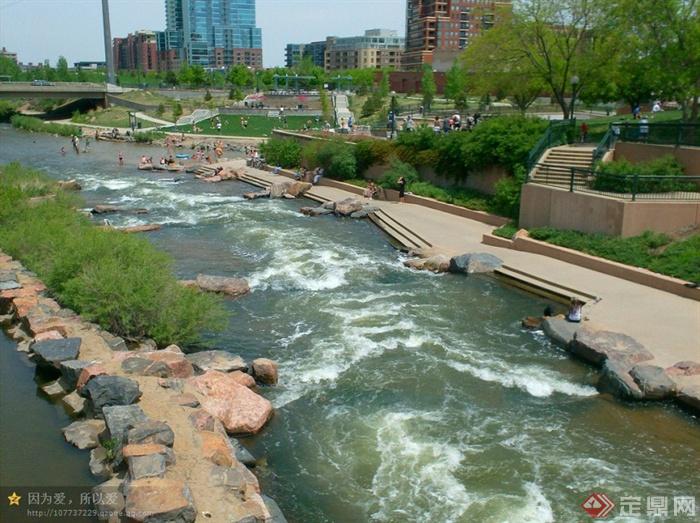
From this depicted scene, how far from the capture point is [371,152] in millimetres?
40812

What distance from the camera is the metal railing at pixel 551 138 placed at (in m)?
29.0

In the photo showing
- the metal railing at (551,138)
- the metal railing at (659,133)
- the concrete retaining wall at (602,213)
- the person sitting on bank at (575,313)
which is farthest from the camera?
the metal railing at (551,138)

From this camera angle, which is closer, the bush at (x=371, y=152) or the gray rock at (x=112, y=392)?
the gray rock at (x=112, y=392)

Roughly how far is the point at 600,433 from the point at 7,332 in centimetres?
1369

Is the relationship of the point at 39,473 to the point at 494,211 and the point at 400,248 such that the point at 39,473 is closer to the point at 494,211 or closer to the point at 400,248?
the point at 400,248

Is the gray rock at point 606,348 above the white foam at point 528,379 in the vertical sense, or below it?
above

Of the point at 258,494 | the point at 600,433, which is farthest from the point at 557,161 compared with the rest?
the point at 258,494

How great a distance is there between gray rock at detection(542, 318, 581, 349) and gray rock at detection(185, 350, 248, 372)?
7680 millimetres

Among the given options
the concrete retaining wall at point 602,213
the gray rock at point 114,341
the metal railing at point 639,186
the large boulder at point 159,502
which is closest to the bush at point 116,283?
the gray rock at point 114,341

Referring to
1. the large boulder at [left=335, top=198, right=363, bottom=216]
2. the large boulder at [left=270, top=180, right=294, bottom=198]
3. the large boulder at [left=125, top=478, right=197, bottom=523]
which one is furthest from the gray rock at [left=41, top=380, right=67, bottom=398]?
the large boulder at [left=270, top=180, right=294, bottom=198]

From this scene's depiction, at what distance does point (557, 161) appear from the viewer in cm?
2855

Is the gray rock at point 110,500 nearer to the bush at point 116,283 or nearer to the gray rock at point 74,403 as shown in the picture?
the gray rock at point 74,403

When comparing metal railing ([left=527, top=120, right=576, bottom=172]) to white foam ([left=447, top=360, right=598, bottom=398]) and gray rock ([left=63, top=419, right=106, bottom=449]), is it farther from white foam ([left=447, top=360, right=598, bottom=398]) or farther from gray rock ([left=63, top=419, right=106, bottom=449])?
gray rock ([left=63, top=419, right=106, bottom=449])
